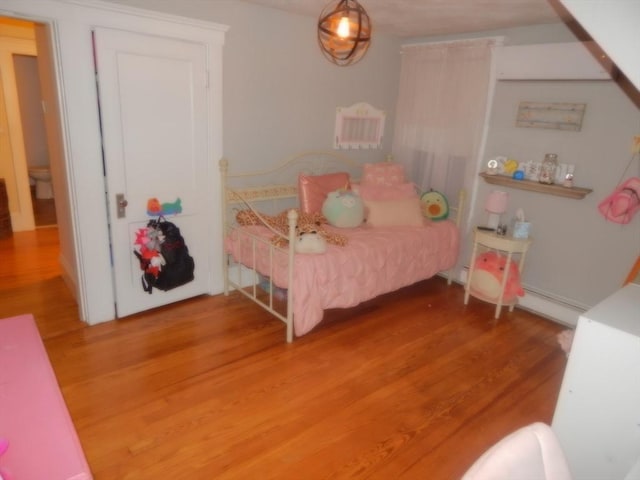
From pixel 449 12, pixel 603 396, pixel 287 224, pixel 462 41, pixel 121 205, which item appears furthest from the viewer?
pixel 462 41

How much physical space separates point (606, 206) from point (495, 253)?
0.90 m

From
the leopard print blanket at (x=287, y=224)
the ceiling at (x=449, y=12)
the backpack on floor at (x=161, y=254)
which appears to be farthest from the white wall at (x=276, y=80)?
the backpack on floor at (x=161, y=254)

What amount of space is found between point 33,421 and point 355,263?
221cm

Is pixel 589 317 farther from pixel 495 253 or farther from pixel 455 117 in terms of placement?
pixel 455 117

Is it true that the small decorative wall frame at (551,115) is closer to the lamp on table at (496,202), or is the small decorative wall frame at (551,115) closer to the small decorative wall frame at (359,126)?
the lamp on table at (496,202)

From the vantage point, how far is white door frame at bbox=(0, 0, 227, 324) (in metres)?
2.43

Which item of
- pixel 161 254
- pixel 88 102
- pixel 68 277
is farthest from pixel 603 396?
pixel 68 277

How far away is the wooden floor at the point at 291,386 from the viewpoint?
195 cm

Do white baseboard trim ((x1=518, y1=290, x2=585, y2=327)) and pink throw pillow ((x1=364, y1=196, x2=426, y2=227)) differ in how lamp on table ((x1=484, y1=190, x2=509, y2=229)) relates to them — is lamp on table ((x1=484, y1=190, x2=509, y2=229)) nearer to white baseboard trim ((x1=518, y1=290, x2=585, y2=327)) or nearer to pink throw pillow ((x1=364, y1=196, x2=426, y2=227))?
pink throw pillow ((x1=364, y1=196, x2=426, y2=227))

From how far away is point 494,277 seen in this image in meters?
3.52

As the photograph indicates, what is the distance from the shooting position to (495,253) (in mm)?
3688

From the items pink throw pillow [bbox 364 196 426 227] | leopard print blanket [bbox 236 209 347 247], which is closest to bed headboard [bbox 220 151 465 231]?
leopard print blanket [bbox 236 209 347 247]

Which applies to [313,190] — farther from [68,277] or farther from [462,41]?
[68,277]

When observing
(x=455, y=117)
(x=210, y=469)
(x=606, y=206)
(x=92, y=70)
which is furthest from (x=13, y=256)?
(x=606, y=206)
